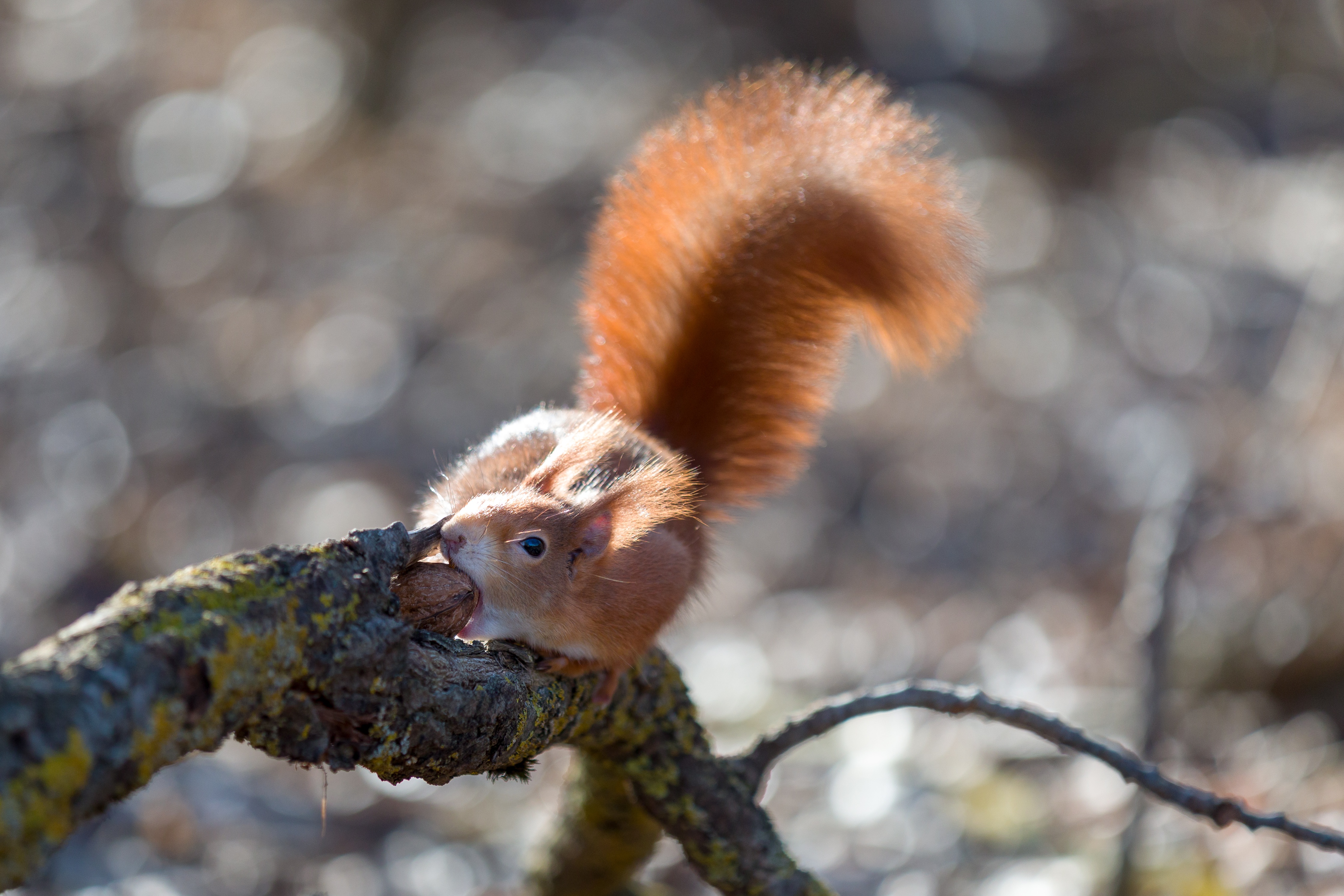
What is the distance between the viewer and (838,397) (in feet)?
Result: 21.8

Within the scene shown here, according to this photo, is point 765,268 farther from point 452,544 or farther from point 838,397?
point 838,397

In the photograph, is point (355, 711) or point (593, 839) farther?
point (593, 839)

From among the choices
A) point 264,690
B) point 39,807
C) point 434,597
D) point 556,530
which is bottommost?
point 39,807

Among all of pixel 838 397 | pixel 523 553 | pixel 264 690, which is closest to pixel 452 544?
pixel 523 553

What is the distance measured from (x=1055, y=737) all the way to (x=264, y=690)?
1320 millimetres

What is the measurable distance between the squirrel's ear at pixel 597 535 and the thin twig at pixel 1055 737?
1.62 feet

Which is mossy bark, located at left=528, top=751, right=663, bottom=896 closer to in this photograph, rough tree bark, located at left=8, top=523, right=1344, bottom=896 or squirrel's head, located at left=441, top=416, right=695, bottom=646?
rough tree bark, located at left=8, top=523, right=1344, bottom=896

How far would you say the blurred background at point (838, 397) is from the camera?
10.9ft

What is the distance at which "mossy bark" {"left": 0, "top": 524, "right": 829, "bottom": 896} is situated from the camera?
1.06m

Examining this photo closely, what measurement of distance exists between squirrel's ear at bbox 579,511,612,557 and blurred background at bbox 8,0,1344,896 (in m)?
1.33

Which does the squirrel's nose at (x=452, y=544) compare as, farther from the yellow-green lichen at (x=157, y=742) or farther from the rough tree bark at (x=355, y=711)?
the yellow-green lichen at (x=157, y=742)

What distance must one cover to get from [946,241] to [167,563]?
4452 millimetres

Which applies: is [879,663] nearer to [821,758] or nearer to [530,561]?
[821,758]

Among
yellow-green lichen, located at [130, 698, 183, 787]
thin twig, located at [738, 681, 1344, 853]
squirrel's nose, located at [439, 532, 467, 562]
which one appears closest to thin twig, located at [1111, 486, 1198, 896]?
thin twig, located at [738, 681, 1344, 853]
